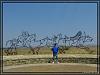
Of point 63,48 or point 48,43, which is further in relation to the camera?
point 48,43

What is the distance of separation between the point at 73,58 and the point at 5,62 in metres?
5.36

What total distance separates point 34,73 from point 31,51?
1521cm

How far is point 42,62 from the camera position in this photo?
70.2 ft

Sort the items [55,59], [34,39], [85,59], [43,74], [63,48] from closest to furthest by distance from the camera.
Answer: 1. [43,74]
2. [55,59]
3. [85,59]
4. [63,48]
5. [34,39]

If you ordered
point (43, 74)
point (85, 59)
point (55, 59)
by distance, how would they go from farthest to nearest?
point (85, 59) → point (55, 59) → point (43, 74)

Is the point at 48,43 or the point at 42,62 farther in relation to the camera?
the point at 48,43

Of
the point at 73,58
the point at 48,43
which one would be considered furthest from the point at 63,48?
the point at 73,58

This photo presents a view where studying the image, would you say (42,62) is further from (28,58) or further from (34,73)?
(34,73)

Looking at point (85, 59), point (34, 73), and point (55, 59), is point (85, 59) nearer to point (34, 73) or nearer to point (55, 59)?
point (55, 59)

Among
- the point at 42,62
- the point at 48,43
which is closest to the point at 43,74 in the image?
the point at 42,62

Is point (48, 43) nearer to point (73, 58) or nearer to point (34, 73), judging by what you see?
point (73, 58)

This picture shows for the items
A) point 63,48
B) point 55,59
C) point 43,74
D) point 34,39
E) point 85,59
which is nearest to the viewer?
point 43,74

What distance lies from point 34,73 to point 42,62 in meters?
6.66

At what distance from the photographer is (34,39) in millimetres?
31016
